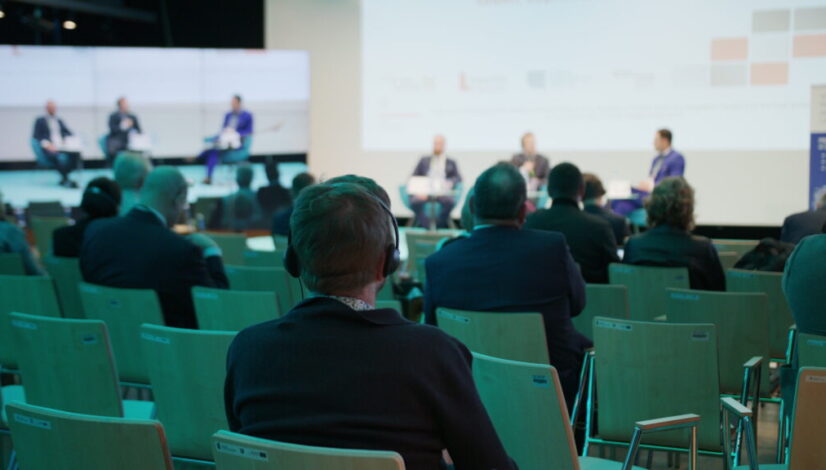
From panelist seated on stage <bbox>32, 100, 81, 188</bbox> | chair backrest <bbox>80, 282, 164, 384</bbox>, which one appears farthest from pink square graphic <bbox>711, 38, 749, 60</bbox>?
chair backrest <bbox>80, 282, 164, 384</bbox>

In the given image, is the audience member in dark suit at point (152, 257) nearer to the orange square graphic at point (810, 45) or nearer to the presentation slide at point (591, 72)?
the presentation slide at point (591, 72)

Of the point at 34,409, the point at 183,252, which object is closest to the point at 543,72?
the point at 183,252

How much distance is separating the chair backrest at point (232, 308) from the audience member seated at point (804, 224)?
3130 mm

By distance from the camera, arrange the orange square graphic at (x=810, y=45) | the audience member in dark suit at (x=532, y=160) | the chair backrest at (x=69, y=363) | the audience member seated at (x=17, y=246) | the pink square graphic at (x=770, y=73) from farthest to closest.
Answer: the audience member in dark suit at (x=532, y=160)
the pink square graphic at (x=770, y=73)
the orange square graphic at (x=810, y=45)
the audience member seated at (x=17, y=246)
the chair backrest at (x=69, y=363)

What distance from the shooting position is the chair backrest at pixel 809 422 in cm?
228

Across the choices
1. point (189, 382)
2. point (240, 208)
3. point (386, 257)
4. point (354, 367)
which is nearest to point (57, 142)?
point (240, 208)

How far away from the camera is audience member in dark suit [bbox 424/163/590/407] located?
3365 millimetres

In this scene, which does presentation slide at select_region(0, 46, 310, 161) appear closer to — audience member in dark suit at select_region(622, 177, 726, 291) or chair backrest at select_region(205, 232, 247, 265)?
chair backrest at select_region(205, 232, 247, 265)

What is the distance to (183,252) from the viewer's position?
3.94m

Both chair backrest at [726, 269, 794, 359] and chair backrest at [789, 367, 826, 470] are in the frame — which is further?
chair backrest at [726, 269, 794, 359]

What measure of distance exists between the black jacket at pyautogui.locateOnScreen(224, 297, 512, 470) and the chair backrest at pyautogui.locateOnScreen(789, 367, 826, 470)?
1.07m

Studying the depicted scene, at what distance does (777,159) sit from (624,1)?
2.53m

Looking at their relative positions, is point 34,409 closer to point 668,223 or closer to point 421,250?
point 668,223

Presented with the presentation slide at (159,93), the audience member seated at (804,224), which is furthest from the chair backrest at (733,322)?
the presentation slide at (159,93)
